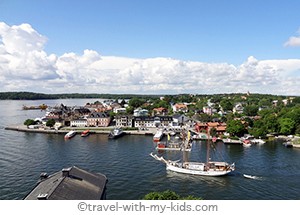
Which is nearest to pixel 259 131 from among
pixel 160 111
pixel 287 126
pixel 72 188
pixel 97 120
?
pixel 287 126

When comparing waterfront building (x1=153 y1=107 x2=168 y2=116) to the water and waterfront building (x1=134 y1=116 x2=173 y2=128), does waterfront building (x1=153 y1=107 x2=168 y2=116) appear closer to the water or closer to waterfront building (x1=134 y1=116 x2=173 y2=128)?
waterfront building (x1=134 y1=116 x2=173 y2=128)

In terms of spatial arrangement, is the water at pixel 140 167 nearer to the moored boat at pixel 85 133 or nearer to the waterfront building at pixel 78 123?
the moored boat at pixel 85 133

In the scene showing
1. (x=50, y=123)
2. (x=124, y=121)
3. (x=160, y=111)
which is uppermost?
(x=160, y=111)

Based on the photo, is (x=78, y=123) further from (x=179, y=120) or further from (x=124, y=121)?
(x=179, y=120)

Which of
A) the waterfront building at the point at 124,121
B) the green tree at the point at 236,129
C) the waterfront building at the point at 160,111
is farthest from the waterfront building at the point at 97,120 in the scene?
the green tree at the point at 236,129
